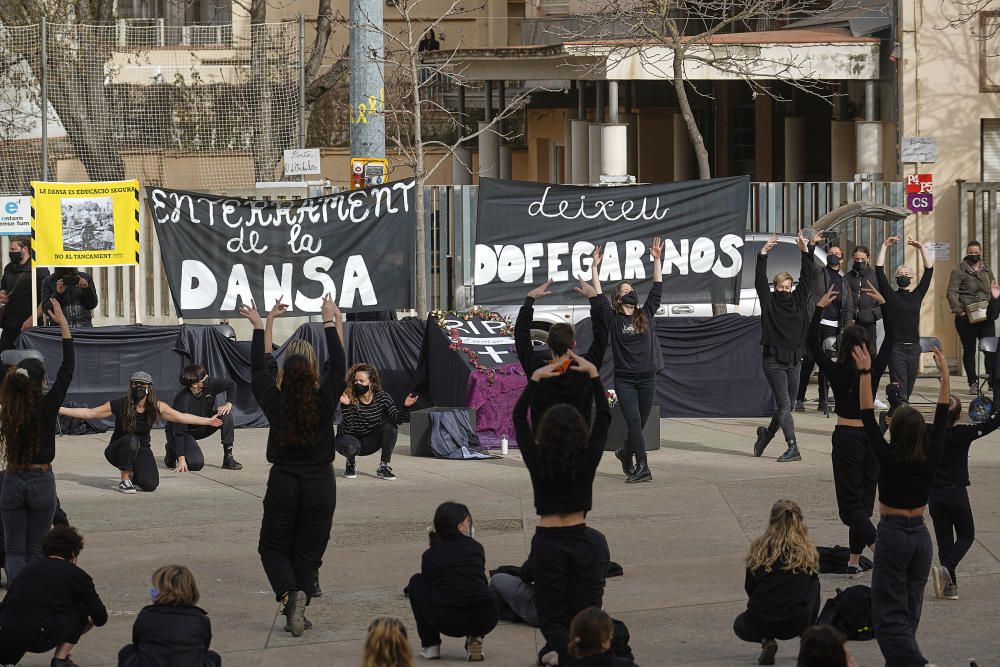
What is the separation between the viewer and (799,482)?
41.9 ft

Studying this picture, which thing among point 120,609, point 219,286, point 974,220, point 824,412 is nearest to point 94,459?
point 219,286

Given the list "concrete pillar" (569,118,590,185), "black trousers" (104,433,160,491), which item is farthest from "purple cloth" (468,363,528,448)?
"concrete pillar" (569,118,590,185)

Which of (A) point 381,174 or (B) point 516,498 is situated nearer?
(B) point 516,498

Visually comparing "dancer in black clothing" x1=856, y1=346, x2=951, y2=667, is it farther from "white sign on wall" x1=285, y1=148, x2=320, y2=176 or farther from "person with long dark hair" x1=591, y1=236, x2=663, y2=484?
"white sign on wall" x1=285, y1=148, x2=320, y2=176

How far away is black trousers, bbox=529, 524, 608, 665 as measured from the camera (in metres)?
7.11

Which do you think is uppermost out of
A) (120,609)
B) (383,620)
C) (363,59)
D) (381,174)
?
(363,59)

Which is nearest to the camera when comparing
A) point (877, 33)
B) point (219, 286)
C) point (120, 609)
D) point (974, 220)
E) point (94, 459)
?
point (120, 609)

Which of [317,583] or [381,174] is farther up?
[381,174]

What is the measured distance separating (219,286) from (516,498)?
18.3 ft

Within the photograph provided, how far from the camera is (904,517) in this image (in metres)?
7.43

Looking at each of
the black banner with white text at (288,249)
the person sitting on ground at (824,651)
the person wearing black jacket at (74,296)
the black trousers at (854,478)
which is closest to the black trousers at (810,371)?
the black banner with white text at (288,249)

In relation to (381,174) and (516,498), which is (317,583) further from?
(381,174)

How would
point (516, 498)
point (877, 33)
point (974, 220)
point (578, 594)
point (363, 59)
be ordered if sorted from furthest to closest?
point (877, 33) < point (974, 220) < point (363, 59) < point (516, 498) < point (578, 594)

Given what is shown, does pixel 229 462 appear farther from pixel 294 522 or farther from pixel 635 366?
pixel 294 522
